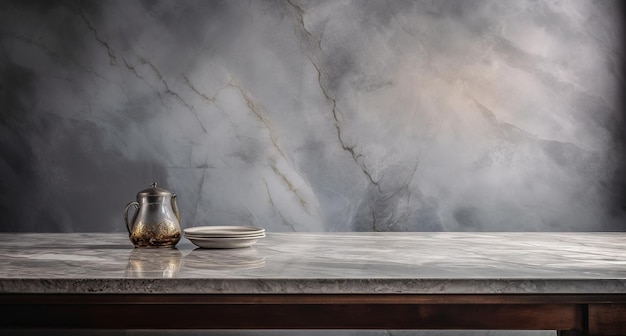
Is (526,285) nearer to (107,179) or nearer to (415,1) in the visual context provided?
(415,1)

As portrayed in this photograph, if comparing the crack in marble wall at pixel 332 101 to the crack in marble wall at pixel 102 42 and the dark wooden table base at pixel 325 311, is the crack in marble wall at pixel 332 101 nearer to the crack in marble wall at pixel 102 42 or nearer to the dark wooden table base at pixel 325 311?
the crack in marble wall at pixel 102 42

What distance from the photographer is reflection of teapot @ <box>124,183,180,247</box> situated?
4.85 ft

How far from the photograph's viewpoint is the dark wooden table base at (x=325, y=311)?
43.6 inches

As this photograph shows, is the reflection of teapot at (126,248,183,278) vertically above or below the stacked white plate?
above

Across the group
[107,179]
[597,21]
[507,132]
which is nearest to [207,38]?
[107,179]

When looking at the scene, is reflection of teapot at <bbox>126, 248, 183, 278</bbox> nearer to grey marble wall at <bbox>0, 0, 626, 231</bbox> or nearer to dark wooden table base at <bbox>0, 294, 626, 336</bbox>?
dark wooden table base at <bbox>0, 294, 626, 336</bbox>

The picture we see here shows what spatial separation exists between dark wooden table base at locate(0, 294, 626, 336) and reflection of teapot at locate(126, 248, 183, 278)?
0.15 feet

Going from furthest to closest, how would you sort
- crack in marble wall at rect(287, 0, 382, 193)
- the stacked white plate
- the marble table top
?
1. crack in marble wall at rect(287, 0, 382, 193)
2. the stacked white plate
3. the marble table top

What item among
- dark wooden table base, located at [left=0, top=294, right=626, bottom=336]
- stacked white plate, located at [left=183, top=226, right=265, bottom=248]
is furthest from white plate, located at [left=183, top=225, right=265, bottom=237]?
dark wooden table base, located at [left=0, top=294, right=626, bottom=336]

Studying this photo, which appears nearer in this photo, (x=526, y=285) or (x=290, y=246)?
(x=526, y=285)

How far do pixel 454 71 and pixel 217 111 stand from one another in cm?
80

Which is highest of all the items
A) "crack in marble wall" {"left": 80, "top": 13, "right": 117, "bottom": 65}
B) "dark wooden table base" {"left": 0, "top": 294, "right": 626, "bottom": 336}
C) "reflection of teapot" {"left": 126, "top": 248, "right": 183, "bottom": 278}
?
"crack in marble wall" {"left": 80, "top": 13, "right": 117, "bottom": 65}

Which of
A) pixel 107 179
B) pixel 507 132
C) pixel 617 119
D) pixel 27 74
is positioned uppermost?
pixel 27 74

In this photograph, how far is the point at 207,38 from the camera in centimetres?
200
